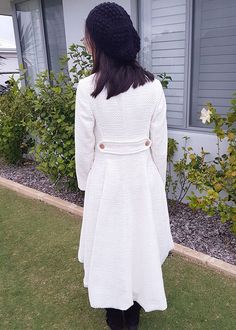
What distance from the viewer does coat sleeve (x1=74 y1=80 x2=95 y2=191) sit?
159 centimetres

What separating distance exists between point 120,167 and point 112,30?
660 mm

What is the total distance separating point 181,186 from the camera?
3768 millimetres

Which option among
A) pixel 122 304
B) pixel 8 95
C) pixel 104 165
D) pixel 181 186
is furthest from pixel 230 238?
pixel 8 95

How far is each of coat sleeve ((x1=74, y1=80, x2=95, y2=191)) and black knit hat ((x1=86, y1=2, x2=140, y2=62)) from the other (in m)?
0.23

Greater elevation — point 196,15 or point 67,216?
point 196,15

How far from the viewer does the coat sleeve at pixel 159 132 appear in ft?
5.49

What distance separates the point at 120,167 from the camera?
1688 millimetres

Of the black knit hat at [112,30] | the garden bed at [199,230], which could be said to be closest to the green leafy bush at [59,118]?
the garden bed at [199,230]

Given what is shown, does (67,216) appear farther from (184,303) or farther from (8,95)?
(8,95)

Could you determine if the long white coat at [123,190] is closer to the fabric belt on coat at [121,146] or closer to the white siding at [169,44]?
the fabric belt on coat at [121,146]

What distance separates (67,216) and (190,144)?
161 centimetres

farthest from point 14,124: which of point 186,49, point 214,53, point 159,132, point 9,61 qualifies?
point 9,61

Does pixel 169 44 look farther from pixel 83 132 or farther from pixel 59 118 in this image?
pixel 83 132

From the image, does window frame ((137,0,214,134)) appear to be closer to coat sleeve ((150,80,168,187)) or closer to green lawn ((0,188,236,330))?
green lawn ((0,188,236,330))
